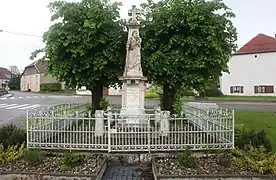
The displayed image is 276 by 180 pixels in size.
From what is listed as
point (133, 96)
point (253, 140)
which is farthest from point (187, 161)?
point (133, 96)

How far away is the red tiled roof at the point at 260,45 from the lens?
44028 mm

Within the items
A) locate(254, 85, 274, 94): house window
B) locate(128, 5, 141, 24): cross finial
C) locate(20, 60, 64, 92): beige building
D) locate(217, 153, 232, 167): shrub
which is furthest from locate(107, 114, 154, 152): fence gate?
locate(20, 60, 64, 92): beige building

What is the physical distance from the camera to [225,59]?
541 inches

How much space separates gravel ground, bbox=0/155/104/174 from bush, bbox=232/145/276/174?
133 inches

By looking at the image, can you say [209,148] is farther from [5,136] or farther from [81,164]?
[5,136]

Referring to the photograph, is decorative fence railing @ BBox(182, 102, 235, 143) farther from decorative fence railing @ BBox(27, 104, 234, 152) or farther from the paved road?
the paved road

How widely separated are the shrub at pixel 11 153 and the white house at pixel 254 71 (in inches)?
1470

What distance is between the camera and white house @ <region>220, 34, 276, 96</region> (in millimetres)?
43562

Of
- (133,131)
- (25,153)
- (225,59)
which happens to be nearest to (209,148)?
(133,131)

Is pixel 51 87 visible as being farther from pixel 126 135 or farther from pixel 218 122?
pixel 218 122

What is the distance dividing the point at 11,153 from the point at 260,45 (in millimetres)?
42744

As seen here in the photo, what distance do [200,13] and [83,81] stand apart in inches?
214

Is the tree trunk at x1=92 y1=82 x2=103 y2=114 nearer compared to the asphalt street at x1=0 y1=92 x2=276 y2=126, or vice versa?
the tree trunk at x1=92 y1=82 x2=103 y2=114

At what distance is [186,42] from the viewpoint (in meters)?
12.9
